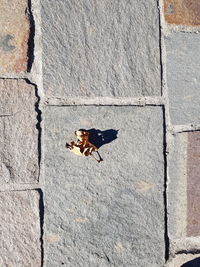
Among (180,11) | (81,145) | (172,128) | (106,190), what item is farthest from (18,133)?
(180,11)

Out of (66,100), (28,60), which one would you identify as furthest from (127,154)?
(28,60)

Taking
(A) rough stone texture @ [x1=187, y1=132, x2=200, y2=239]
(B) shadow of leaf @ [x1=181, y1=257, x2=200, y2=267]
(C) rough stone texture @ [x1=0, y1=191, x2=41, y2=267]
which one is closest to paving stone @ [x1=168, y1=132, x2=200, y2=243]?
(A) rough stone texture @ [x1=187, y1=132, x2=200, y2=239]

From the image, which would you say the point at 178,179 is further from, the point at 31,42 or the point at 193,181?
the point at 31,42

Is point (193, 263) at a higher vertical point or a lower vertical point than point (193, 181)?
lower

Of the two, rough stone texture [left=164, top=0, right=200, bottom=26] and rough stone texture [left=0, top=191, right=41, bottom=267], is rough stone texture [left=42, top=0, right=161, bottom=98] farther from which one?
rough stone texture [left=0, top=191, right=41, bottom=267]

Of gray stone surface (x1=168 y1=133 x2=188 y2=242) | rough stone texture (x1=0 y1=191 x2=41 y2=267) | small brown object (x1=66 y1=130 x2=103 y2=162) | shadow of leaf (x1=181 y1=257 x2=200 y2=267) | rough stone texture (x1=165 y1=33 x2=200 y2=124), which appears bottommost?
shadow of leaf (x1=181 y1=257 x2=200 y2=267)

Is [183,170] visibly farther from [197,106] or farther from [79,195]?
[79,195]
